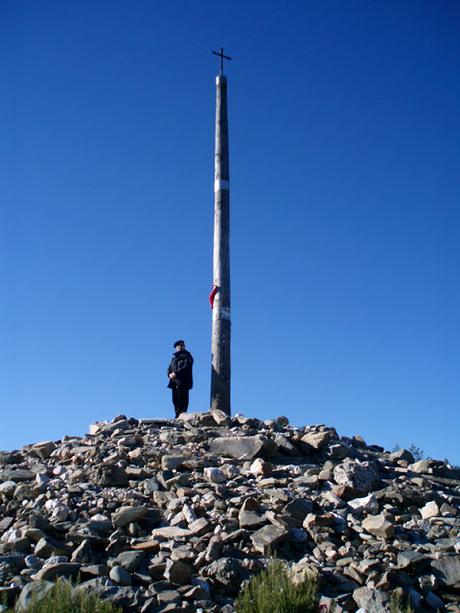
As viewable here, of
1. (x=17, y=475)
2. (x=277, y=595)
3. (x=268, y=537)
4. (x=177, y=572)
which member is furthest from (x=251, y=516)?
(x=17, y=475)

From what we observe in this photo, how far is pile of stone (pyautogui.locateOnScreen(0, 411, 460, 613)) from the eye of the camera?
23.0 ft

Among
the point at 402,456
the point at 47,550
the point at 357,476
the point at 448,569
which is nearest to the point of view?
the point at 448,569

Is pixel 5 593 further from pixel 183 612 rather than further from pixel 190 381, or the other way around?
pixel 190 381

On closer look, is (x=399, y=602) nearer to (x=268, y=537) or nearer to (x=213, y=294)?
(x=268, y=537)

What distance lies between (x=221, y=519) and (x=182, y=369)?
5822 millimetres

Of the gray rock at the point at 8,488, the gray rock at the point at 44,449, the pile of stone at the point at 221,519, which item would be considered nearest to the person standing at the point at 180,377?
the pile of stone at the point at 221,519

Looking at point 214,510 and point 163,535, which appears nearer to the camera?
point 163,535

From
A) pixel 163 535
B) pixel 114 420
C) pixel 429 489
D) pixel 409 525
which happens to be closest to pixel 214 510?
pixel 163 535

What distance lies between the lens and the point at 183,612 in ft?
21.4

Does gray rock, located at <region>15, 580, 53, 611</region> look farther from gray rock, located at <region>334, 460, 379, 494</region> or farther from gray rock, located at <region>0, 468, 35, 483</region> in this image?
gray rock, located at <region>334, 460, 379, 494</region>

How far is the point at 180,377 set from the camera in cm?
1390

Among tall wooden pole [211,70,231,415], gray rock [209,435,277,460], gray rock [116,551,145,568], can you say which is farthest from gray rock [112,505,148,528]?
tall wooden pole [211,70,231,415]

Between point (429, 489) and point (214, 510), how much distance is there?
10.7 ft

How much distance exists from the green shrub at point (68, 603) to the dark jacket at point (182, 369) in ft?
24.8
